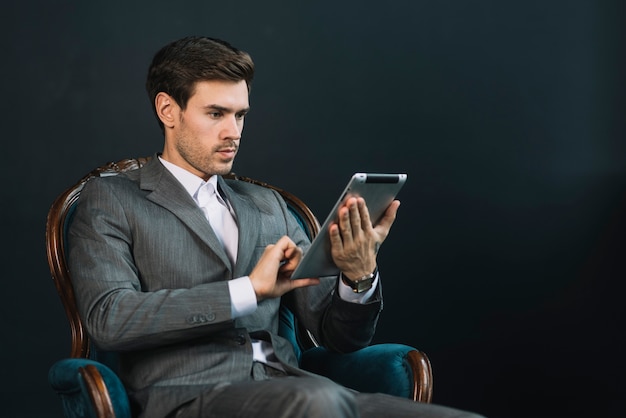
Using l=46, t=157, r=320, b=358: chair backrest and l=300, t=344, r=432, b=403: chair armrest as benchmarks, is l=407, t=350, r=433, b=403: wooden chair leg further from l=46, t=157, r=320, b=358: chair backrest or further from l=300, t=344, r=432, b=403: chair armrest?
l=46, t=157, r=320, b=358: chair backrest

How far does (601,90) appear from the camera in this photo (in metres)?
3.83

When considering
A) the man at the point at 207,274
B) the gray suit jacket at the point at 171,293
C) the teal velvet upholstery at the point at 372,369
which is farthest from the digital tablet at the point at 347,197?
the teal velvet upholstery at the point at 372,369

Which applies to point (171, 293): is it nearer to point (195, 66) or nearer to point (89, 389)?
point (89, 389)

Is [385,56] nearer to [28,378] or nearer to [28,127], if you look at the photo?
[28,127]

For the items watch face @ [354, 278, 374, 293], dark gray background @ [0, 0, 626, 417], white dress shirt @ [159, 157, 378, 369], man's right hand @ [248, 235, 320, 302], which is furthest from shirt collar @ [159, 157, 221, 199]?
dark gray background @ [0, 0, 626, 417]

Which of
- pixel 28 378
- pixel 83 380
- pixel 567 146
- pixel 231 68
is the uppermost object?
pixel 231 68

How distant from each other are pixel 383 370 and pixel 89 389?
0.76 metres

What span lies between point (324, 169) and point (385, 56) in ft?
1.93

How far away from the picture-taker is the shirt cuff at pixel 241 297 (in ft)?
6.47

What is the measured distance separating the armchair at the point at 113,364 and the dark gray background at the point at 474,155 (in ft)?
4.43

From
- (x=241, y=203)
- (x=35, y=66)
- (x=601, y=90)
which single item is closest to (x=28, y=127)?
(x=35, y=66)

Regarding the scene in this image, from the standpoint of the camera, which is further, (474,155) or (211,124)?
(474,155)

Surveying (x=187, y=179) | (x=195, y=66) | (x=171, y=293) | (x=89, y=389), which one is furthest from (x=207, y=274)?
(x=195, y=66)

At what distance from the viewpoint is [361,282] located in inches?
84.7
